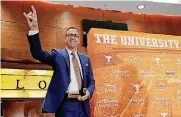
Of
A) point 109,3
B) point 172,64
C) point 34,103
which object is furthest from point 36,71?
point 172,64

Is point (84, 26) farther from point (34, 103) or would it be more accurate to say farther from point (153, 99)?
point (153, 99)

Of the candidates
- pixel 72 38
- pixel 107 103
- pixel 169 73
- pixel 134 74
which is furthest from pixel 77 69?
pixel 169 73

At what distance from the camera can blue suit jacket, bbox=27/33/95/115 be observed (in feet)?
7.64

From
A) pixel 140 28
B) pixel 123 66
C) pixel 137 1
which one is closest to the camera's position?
pixel 123 66

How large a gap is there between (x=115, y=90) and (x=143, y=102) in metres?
0.43

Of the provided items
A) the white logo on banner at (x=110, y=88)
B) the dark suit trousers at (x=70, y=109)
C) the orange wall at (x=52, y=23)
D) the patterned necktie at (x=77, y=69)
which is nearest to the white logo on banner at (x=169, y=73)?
the white logo on banner at (x=110, y=88)

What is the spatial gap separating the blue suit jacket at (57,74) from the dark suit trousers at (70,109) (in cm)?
4

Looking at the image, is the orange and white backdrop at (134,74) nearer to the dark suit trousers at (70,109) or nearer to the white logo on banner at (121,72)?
the white logo on banner at (121,72)

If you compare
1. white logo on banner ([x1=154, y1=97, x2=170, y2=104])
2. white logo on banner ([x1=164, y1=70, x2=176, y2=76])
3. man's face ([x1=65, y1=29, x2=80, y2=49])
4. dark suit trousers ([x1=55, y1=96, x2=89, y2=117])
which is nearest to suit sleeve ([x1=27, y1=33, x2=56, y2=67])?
man's face ([x1=65, y1=29, x2=80, y2=49])

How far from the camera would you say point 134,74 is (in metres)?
3.88

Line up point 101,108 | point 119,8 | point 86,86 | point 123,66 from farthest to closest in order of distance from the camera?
point 119,8
point 123,66
point 101,108
point 86,86

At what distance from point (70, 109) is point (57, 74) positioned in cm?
34

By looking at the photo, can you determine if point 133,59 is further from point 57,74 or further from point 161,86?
point 57,74

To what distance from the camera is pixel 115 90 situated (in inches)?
148
